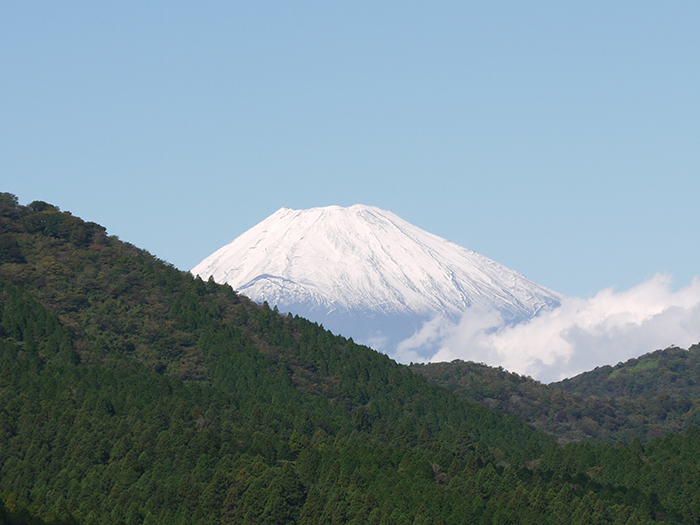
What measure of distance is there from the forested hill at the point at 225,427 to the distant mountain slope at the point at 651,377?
6385 centimetres

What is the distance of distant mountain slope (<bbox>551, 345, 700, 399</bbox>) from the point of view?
556 feet

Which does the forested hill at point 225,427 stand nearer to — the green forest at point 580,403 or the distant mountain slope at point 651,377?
the green forest at point 580,403

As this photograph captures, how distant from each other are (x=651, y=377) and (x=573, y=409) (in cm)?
4221

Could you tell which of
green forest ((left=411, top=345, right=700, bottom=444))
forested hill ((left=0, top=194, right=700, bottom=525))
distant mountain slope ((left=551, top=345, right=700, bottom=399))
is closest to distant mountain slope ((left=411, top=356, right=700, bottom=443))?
green forest ((left=411, top=345, right=700, bottom=444))

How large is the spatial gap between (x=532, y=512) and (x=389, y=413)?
41.8 metres

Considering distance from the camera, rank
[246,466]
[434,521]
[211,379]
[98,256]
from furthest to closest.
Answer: [98,256] → [211,379] → [246,466] → [434,521]

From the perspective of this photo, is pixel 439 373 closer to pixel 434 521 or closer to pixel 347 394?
pixel 347 394

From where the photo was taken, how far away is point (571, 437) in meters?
131

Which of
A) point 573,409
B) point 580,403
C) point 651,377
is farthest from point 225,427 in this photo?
point 651,377

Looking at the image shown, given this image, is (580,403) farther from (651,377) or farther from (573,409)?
(651,377)

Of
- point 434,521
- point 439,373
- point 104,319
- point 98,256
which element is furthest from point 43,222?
point 434,521

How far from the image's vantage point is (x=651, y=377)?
177000 millimetres

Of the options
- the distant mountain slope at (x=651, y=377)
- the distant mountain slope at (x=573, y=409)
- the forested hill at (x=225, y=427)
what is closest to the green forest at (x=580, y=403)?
the distant mountain slope at (x=573, y=409)

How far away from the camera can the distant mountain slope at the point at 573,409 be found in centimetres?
13462
